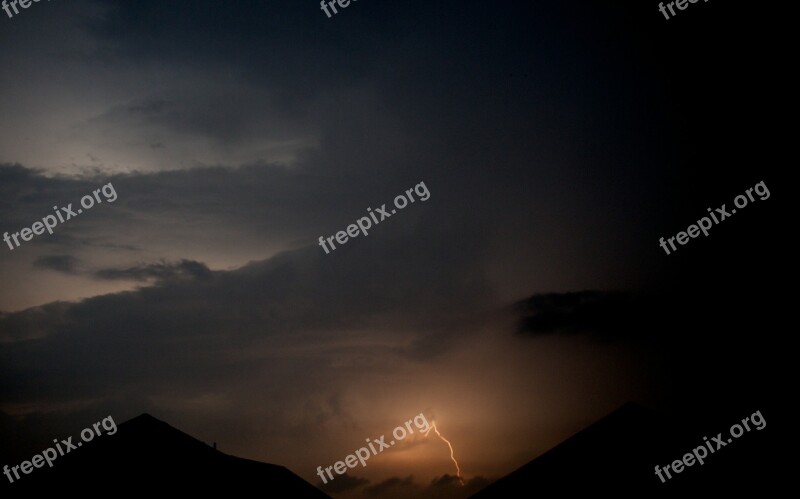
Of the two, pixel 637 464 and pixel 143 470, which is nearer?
pixel 637 464

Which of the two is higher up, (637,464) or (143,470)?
(143,470)

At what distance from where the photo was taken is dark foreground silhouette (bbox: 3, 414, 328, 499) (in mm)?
16000

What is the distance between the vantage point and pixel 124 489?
16.1m

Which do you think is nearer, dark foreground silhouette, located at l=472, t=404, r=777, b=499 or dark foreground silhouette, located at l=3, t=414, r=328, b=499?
dark foreground silhouette, located at l=472, t=404, r=777, b=499

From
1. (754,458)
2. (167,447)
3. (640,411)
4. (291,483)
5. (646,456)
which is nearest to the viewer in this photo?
(754,458)

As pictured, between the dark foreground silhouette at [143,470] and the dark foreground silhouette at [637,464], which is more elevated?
the dark foreground silhouette at [143,470]

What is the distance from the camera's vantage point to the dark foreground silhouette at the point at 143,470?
16.0m

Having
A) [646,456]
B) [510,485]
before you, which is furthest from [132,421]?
[646,456]

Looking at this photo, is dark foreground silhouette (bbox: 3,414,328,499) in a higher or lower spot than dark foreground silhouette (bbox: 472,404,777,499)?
higher

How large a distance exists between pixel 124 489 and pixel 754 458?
17.1m

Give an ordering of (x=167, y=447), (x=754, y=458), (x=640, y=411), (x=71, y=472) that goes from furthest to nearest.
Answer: (x=167, y=447)
(x=71, y=472)
(x=640, y=411)
(x=754, y=458)

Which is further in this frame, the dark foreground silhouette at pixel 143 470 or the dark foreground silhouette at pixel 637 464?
the dark foreground silhouette at pixel 143 470

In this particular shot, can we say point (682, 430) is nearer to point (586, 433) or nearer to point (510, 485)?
point (586, 433)

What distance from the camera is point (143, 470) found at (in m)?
16.9
